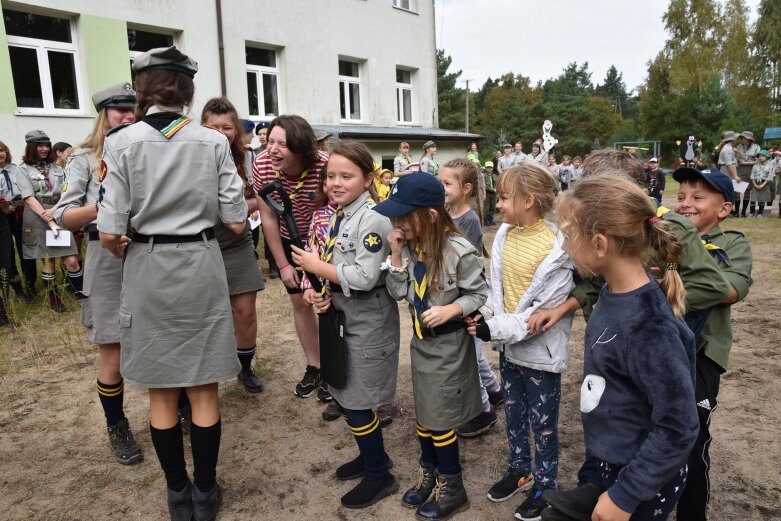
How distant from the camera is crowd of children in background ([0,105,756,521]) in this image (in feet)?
5.32

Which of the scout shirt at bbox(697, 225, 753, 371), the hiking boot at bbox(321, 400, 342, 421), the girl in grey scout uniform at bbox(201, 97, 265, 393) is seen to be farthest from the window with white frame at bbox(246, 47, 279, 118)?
the scout shirt at bbox(697, 225, 753, 371)

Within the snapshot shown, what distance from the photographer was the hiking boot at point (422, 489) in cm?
260

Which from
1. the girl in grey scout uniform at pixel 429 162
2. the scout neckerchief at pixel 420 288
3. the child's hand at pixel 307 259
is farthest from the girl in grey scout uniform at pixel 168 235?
the girl in grey scout uniform at pixel 429 162

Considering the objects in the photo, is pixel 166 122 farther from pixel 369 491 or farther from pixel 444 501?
pixel 444 501

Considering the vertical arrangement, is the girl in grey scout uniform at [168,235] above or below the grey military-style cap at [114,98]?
below

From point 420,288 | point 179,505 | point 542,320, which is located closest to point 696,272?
point 542,320

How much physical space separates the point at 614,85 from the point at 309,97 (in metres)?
95.0

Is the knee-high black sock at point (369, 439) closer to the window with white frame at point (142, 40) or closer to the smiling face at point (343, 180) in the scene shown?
the smiling face at point (343, 180)

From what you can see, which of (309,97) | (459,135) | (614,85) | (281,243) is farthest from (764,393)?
(614,85)

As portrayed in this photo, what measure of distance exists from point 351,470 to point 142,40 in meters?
11.3

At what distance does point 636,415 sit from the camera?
1.61 m

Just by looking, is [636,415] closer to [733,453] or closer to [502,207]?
[502,207]

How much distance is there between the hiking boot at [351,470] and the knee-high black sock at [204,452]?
0.67m

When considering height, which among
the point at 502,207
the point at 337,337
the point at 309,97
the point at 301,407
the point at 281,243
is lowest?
the point at 301,407
